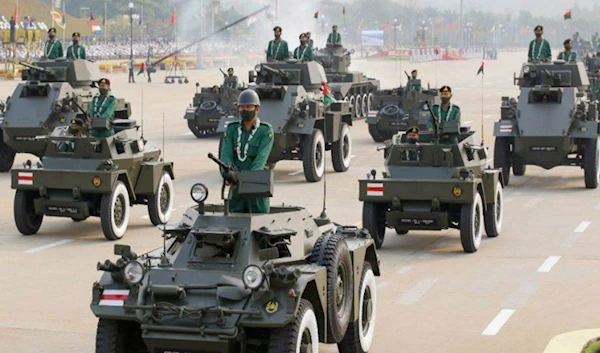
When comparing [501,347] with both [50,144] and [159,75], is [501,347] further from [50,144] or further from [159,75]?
[159,75]

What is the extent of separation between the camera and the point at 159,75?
81938mm

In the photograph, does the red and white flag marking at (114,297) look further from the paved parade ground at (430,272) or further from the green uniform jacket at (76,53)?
the green uniform jacket at (76,53)

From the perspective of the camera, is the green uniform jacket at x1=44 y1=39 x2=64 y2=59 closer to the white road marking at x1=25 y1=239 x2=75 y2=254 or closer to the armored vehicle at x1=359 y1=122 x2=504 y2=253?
the white road marking at x1=25 y1=239 x2=75 y2=254

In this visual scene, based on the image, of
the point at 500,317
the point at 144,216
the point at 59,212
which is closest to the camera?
the point at 500,317

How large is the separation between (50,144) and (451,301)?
25.5ft

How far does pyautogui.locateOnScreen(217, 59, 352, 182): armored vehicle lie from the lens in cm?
2895

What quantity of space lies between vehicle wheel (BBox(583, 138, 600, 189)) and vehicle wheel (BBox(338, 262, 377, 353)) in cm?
1449

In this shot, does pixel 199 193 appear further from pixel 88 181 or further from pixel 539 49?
pixel 539 49

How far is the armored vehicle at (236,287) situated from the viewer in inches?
434

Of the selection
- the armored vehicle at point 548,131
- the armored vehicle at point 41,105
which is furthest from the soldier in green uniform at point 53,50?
the armored vehicle at point 548,131

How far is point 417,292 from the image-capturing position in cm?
1667

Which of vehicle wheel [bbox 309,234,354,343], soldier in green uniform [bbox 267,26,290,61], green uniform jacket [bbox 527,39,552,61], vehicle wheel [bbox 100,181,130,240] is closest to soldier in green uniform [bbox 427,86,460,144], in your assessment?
vehicle wheel [bbox 100,181,130,240]

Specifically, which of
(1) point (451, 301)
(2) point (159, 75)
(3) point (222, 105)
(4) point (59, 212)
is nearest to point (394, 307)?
(1) point (451, 301)

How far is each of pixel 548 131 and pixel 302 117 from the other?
16.0 feet
